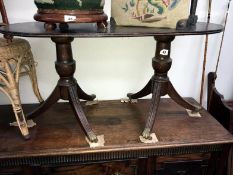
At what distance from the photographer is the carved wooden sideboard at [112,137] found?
104cm

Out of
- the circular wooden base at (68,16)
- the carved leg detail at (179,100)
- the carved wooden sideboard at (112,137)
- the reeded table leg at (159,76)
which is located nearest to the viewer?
the circular wooden base at (68,16)

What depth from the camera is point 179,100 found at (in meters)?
1.32

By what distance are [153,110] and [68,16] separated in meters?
0.59

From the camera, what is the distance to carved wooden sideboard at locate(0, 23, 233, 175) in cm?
104

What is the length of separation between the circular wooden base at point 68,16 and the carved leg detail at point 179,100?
0.55 meters

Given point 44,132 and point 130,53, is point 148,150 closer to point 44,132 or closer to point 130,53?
point 44,132

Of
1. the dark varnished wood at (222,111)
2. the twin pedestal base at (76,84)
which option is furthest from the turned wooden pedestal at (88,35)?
the dark varnished wood at (222,111)

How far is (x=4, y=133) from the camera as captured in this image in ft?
3.87

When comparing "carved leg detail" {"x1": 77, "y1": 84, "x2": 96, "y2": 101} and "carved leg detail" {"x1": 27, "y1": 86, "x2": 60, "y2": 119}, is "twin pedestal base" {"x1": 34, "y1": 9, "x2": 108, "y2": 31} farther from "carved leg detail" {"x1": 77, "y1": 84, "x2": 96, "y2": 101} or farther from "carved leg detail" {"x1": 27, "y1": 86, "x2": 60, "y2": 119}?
"carved leg detail" {"x1": 77, "y1": 84, "x2": 96, "y2": 101}

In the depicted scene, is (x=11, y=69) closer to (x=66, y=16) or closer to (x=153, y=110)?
(x=66, y=16)

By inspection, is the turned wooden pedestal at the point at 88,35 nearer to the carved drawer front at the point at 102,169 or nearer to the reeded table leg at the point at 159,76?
the reeded table leg at the point at 159,76

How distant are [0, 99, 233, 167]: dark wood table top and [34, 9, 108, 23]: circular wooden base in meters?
0.55

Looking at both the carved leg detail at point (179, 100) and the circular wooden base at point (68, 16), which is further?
the carved leg detail at point (179, 100)

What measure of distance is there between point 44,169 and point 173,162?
65 centimetres
